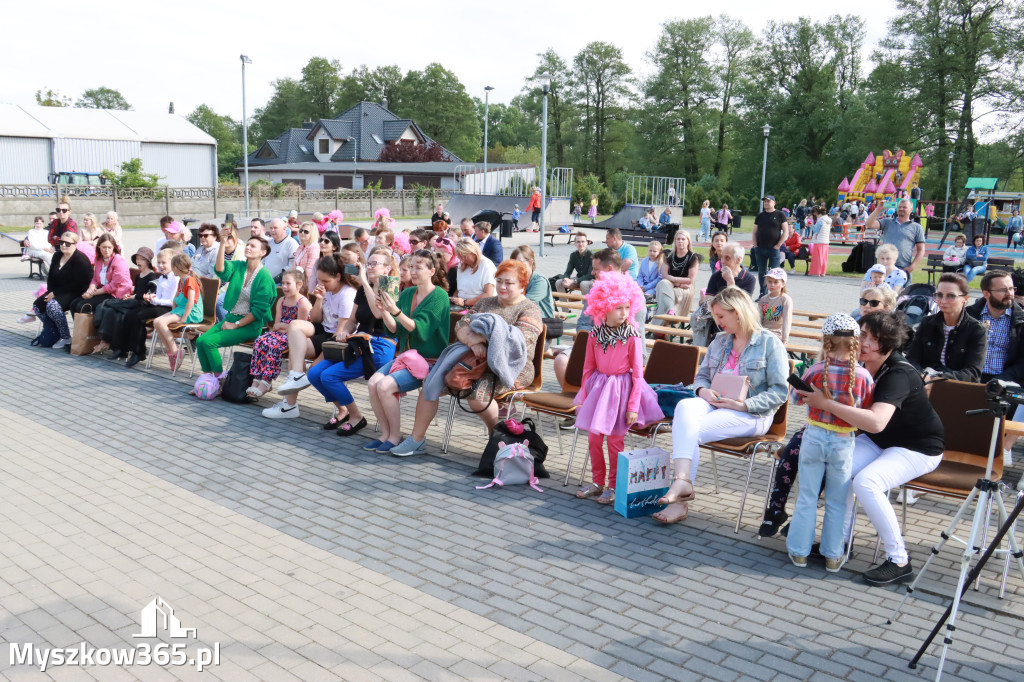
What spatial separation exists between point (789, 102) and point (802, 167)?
196 inches

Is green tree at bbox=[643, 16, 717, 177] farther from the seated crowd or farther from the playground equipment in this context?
the seated crowd

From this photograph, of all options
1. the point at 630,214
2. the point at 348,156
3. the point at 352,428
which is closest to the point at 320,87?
the point at 348,156

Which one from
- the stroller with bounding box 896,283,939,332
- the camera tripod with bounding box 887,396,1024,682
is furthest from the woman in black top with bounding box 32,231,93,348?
the camera tripod with bounding box 887,396,1024,682

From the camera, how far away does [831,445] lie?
4.95m

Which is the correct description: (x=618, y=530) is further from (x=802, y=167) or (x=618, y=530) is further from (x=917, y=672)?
(x=802, y=167)

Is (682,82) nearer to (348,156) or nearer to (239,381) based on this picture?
(348,156)

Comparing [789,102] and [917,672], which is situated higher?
[789,102]

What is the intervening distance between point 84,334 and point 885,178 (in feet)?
157

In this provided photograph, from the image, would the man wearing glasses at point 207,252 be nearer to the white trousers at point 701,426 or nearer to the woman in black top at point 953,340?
the white trousers at point 701,426

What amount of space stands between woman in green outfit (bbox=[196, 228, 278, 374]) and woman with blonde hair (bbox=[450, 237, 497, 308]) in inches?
77.1

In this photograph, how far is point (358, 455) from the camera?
23.5ft

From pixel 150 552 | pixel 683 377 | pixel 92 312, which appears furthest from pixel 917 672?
pixel 92 312

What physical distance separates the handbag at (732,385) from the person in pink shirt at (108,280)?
8330 millimetres

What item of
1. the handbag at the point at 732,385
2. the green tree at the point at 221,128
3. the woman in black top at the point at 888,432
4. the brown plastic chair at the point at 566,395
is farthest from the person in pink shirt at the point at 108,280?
the green tree at the point at 221,128
